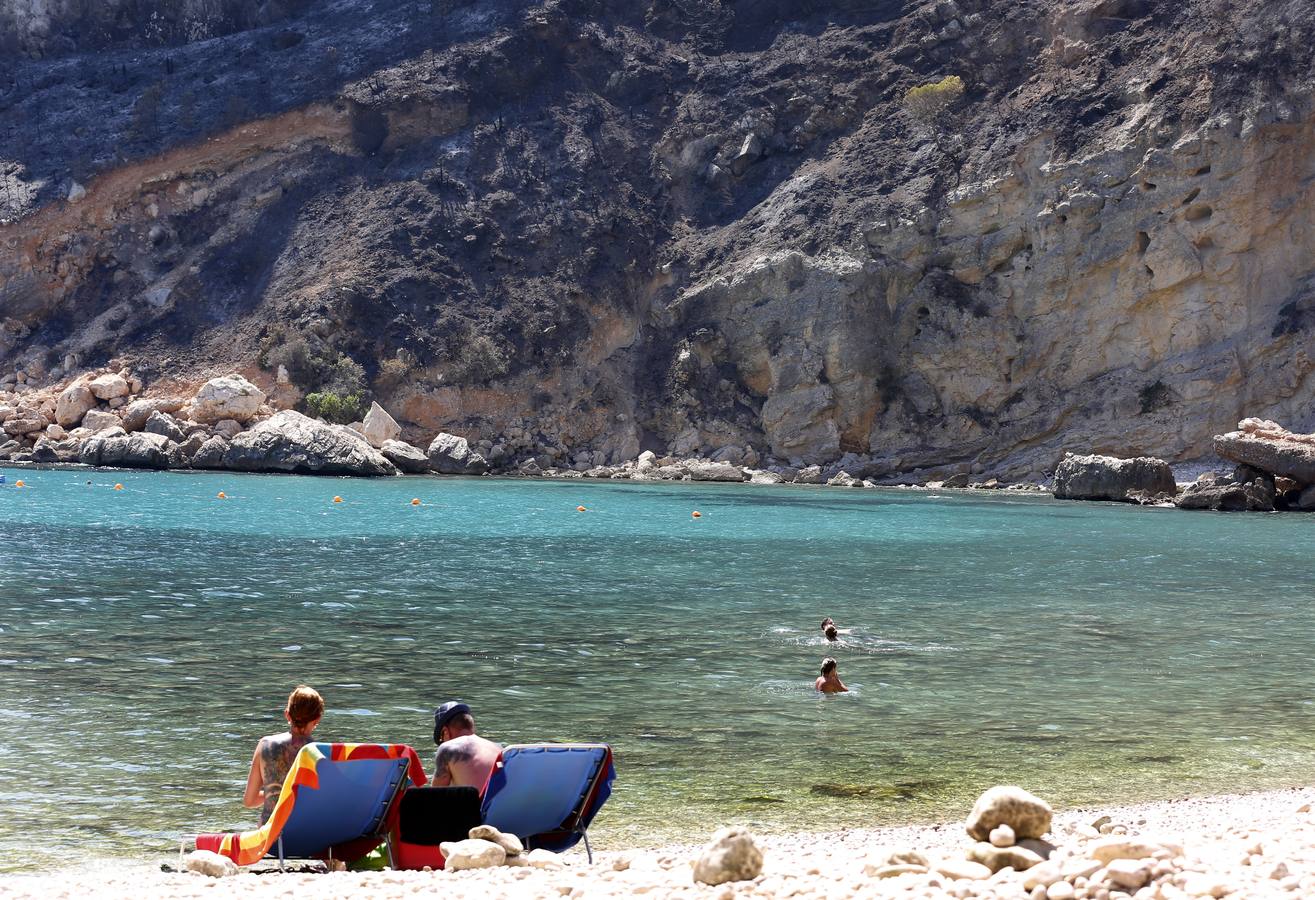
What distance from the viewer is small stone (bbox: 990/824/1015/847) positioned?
621cm

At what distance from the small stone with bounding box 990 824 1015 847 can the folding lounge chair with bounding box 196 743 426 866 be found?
126 inches

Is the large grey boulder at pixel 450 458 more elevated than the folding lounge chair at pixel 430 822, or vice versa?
the large grey boulder at pixel 450 458

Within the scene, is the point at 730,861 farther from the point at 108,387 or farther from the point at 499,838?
the point at 108,387

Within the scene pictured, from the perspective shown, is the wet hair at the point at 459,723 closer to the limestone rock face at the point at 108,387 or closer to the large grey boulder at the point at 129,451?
the large grey boulder at the point at 129,451

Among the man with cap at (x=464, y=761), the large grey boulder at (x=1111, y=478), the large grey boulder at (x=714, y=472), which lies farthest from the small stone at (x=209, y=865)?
the large grey boulder at (x=714, y=472)

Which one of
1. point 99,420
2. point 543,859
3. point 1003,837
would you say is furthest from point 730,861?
point 99,420

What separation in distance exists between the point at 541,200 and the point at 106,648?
57.2 m

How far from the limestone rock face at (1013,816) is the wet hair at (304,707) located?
3.73 meters

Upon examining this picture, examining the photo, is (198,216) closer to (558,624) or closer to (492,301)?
(492,301)

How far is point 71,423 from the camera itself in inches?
2307

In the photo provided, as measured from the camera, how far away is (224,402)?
57281mm

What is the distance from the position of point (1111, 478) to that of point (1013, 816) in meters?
45.2

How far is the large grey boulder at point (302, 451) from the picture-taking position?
175ft

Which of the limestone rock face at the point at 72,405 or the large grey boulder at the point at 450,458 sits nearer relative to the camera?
the large grey boulder at the point at 450,458
